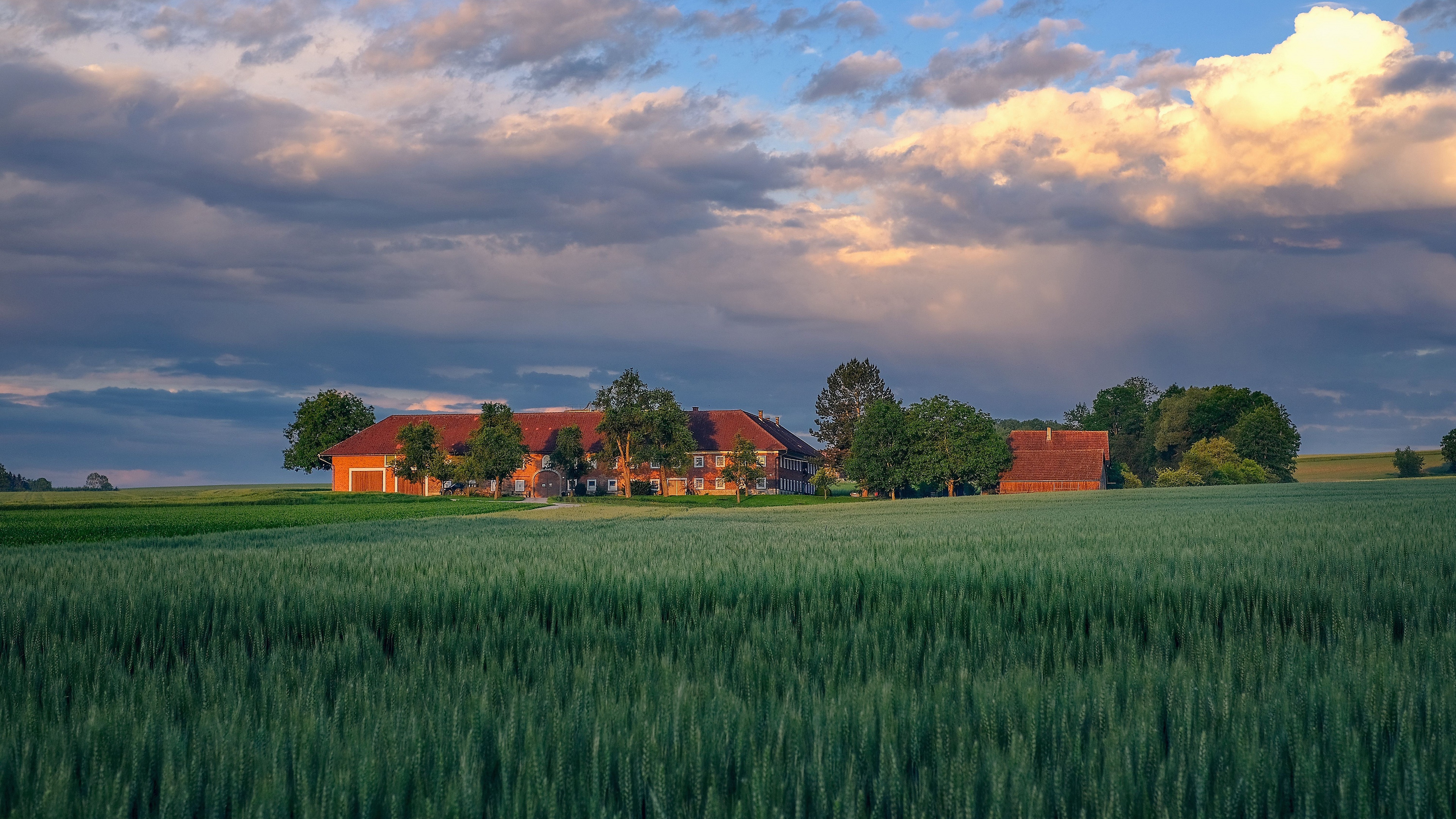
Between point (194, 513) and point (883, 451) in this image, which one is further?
point (883, 451)

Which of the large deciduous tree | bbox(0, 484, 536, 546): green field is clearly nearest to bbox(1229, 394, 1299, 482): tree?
the large deciduous tree

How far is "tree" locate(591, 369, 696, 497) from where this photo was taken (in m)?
78.0

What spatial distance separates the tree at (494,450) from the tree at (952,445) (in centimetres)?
3509

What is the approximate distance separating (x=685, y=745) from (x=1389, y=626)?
498 cm

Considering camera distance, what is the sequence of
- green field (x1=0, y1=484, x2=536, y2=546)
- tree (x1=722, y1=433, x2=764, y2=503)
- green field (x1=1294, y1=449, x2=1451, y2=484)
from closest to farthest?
green field (x1=0, y1=484, x2=536, y2=546) < tree (x1=722, y1=433, x2=764, y2=503) < green field (x1=1294, y1=449, x2=1451, y2=484)

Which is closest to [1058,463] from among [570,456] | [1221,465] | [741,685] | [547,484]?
[1221,465]

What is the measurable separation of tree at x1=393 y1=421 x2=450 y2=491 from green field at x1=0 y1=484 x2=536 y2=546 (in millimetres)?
4356

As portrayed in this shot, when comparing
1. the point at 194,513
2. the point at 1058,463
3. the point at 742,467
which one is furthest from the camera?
the point at 1058,463

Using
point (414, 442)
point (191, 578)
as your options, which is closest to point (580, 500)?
point (414, 442)

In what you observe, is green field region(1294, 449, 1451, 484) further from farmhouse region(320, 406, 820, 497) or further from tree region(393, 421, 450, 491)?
tree region(393, 421, 450, 491)

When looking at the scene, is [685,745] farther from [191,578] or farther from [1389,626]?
[191,578]

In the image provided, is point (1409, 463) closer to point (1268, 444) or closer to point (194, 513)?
point (1268, 444)

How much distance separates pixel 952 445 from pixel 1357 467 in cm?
6316

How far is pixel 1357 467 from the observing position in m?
113
